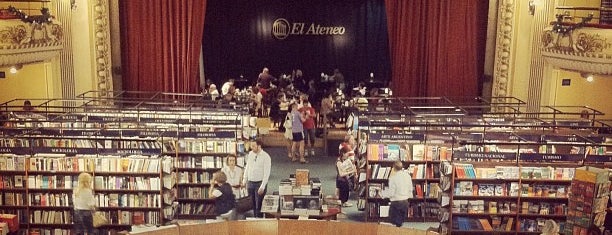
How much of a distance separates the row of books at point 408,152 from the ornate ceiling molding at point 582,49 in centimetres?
376

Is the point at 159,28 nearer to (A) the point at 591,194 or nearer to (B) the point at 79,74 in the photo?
(B) the point at 79,74

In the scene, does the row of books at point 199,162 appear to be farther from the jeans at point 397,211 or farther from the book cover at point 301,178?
the jeans at point 397,211

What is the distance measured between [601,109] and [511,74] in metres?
2.51

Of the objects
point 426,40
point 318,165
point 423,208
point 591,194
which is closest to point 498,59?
point 426,40

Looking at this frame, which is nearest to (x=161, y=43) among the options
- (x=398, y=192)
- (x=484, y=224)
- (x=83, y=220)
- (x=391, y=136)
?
(x=391, y=136)

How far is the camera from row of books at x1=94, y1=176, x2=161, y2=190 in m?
10.0

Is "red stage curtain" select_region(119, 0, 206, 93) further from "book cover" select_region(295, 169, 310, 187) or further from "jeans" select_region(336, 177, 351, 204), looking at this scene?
"book cover" select_region(295, 169, 310, 187)

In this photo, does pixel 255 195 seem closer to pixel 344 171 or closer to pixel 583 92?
pixel 344 171

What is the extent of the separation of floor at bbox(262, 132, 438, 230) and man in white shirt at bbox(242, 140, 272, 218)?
155 centimetres

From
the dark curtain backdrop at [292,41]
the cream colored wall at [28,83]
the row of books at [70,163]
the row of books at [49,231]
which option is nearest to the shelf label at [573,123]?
the row of books at [70,163]

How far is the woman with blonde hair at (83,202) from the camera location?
9.07 metres

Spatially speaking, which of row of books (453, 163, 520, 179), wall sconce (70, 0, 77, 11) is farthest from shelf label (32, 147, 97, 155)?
wall sconce (70, 0, 77, 11)

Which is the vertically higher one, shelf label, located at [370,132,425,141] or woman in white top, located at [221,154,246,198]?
shelf label, located at [370,132,425,141]

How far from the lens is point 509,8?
50.8 ft
